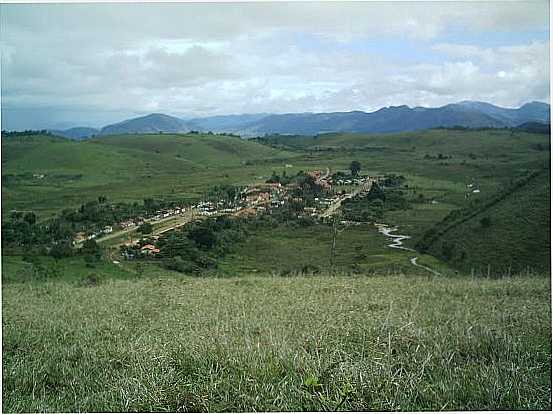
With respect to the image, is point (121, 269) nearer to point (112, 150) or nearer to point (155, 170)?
point (155, 170)

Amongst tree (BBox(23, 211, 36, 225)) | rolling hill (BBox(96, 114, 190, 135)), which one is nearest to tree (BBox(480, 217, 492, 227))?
rolling hill (BBox(96, 114, 190, 135))

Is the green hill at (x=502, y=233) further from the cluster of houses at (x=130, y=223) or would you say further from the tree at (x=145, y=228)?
the tree at (x=145, y=228)

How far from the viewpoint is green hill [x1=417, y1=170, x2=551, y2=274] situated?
1153 cm

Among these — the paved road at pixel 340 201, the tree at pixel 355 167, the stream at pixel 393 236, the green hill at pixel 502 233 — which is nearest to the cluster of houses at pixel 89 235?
the paved road at pixel 340 201

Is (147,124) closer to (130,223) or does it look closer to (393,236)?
(130,223)

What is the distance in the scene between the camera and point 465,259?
45.0 ft

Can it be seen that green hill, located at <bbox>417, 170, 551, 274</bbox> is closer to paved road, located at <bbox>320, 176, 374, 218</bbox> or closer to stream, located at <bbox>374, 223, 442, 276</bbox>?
stream, located at <bbox>374, 223, 442, 276</bbox>

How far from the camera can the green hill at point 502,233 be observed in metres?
11.5

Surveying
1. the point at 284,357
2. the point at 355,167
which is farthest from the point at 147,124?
the point at 284,357

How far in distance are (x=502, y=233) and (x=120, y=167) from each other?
65.5 feet

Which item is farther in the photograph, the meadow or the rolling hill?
the rolling hill

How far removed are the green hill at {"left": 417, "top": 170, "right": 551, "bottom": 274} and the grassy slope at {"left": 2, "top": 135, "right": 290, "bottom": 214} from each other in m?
6.83

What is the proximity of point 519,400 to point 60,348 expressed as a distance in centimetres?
304

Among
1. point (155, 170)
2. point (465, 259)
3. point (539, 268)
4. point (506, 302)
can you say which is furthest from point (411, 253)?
point (155, 170)
